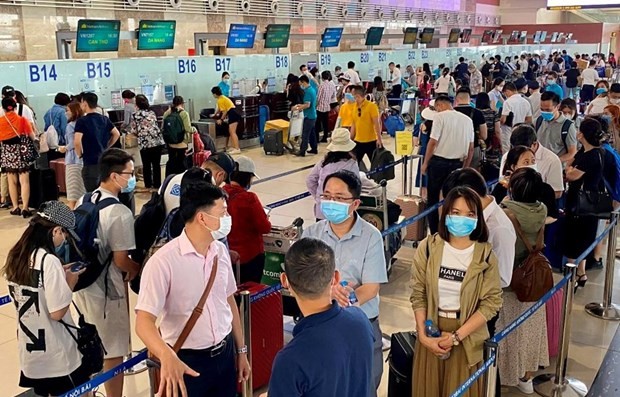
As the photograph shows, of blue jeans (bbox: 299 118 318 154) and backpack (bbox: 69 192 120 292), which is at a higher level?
backpack (bbox: 69 192 120 292)

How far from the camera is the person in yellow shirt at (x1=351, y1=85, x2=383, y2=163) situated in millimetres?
8430

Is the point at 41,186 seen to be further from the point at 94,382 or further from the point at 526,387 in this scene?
the point at 526,387

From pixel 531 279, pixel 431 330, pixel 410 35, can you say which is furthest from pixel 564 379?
pixel 410 35

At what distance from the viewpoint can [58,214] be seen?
3162 mm

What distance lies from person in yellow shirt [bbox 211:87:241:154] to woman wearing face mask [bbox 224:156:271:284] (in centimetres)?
936

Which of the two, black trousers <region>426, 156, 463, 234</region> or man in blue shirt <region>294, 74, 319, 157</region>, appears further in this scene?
man in blue shirt <region>294, 74, 319, 157</region>

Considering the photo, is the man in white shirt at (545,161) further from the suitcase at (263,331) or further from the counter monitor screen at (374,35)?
the counter monitor screen at (374,35)

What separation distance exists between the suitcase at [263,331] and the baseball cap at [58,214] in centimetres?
125

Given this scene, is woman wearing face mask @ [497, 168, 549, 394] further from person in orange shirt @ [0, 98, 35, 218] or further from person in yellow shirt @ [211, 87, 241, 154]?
person in yellow shirt @ [211, 87, 241, 154]

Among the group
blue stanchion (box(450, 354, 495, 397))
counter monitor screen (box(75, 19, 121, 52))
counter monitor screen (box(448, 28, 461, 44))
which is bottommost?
blue stanchion (box(450, 354, 495, 397))

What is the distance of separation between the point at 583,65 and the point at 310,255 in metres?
26.5

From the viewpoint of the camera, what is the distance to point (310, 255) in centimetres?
217

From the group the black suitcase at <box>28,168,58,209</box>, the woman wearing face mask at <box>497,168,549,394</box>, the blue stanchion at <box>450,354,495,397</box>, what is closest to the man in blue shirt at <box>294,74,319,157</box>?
the black suitcase at <box>28,168,58,209</box>

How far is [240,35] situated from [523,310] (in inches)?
551
